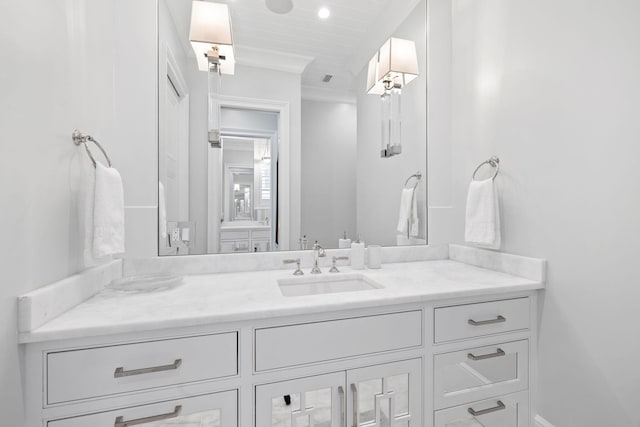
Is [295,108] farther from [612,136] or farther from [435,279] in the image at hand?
[612,136]

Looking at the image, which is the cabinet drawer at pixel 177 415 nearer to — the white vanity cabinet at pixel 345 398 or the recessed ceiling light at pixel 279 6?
the white vanity cabinet at pixel 345 398

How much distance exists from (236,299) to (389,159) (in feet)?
4.05

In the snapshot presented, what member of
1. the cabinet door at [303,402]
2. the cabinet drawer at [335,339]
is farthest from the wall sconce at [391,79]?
the cabinet door at [303,402]

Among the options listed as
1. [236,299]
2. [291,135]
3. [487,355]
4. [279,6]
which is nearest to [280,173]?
[291,135]

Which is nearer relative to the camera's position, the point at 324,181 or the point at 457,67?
the point at 324,181

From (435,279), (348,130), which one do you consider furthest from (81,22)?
(435,279)

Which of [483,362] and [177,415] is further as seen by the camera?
[483,362]

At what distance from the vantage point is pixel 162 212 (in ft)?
4.55

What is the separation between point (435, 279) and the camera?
132cm

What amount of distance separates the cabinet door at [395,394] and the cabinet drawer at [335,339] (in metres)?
0.08

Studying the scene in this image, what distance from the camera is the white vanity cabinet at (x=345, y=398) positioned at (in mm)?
945

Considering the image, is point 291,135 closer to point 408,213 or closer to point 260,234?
point 260,234

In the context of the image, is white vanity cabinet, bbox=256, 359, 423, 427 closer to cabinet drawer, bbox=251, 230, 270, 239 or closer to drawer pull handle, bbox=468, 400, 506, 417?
drawer pull handle, bbox=468, 400, 506, 417

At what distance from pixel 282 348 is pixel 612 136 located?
4.53 feet
